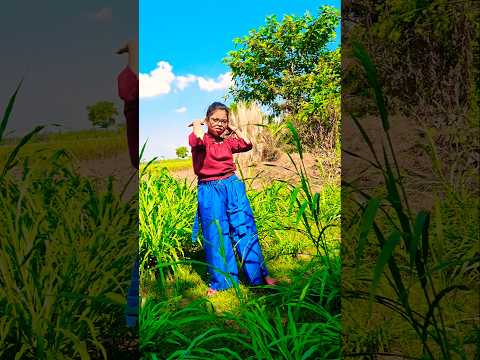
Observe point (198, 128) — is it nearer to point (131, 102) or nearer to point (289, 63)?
point (131, 102)

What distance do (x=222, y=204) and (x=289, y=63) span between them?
6.97 ft

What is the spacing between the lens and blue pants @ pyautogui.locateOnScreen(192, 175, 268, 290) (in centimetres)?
300

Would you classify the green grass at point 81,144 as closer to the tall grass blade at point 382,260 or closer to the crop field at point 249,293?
the crop field at point 249,293

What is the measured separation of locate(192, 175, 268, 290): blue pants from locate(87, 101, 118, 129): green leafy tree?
0.78 metres

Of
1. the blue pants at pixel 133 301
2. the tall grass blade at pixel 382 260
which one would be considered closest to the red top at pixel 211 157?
the blue pants at pixel 133 301

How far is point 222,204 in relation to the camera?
3.11 metres

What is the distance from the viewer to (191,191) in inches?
181

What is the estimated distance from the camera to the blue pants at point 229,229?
9.85 ft

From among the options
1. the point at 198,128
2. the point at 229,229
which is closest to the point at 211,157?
the point at 198,128

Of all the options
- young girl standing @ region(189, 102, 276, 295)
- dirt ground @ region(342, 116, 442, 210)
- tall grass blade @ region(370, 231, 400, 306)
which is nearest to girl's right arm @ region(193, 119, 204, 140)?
young girl standing @ region(189, 102, 276, 295)

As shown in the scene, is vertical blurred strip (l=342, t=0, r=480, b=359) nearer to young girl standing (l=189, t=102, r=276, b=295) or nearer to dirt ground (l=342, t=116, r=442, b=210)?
dirt ground (l=342, t=116, r=442, b=210)

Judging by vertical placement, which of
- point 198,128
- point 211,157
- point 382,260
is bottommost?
point 382,260

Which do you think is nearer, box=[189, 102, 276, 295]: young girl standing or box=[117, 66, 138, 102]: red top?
box=[117, 66, 138, 102]: red top

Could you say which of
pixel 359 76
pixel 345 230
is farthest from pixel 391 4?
pixel 345 230
